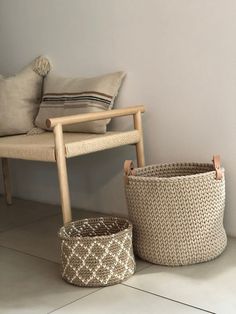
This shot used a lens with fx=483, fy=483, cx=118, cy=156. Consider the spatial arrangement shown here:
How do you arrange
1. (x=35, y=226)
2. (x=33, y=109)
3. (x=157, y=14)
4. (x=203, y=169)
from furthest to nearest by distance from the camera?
(x=33, y=109) < (x=35, y=226) < (x=157, y=14) < (x=203, y=169)

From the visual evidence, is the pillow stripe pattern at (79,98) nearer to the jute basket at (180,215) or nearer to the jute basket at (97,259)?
the jute basket at (180,215)

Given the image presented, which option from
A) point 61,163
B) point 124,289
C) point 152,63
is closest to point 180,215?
point 124,289

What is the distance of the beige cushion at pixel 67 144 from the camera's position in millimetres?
1813

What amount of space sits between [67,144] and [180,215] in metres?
0.49

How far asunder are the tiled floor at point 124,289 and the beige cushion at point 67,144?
40cm

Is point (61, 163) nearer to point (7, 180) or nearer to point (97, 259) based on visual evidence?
point (97, 259)

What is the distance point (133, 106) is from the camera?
6.84ft

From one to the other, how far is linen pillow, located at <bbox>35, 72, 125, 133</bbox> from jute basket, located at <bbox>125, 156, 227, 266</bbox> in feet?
1.65

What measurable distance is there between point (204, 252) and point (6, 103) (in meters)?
1.29

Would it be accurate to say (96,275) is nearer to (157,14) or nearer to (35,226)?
(35,226)

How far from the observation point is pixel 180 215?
5.43 ft

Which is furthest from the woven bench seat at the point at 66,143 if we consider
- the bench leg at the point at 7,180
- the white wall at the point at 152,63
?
the bench leg at the point at 7,180

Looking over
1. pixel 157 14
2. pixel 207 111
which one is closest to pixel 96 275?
pixel 207 111

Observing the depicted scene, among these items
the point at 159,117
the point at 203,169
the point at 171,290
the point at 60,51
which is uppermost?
the point at 60,51
